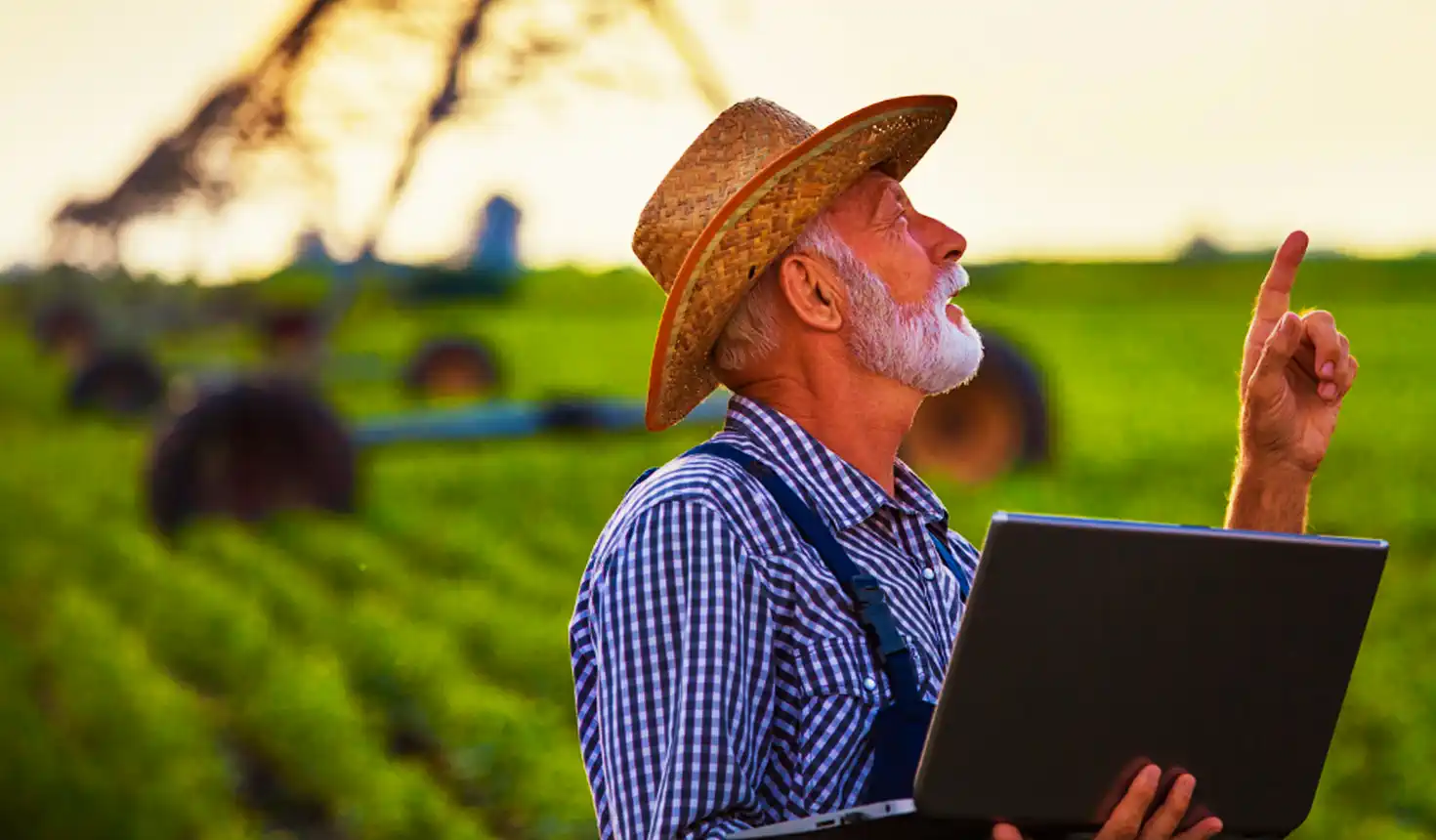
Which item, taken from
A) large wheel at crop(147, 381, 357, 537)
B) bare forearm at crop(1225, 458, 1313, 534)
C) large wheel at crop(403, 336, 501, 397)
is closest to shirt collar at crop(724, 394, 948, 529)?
bare forearm at crop(1225, 458, 1313, 534)

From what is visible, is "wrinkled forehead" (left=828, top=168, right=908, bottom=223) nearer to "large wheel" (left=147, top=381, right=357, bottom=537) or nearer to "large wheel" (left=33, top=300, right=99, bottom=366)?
"large wheel" (left=147, top=381, right=357, bottom=537)

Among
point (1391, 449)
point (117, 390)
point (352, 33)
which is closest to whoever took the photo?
point (352, 33)

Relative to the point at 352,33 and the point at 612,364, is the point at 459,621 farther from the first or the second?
the point at 612,364

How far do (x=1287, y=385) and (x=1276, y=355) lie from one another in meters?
0.09

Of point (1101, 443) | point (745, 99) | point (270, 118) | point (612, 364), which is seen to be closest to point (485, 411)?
point (270, 118)

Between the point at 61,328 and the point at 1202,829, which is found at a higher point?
the point at 1202,829

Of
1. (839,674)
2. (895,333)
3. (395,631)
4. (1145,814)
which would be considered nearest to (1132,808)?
(1145,814)

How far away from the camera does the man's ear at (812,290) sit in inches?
94.0

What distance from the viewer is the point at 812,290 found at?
240 cm

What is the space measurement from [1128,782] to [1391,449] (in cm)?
Answer: 1417

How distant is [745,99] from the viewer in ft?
8.32

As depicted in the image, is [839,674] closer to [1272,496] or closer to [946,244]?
[946,244]

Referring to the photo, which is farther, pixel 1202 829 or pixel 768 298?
pixel 768 298

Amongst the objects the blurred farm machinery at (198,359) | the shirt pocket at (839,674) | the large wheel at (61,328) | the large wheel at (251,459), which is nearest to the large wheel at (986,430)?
the large wheel at (251,459)
